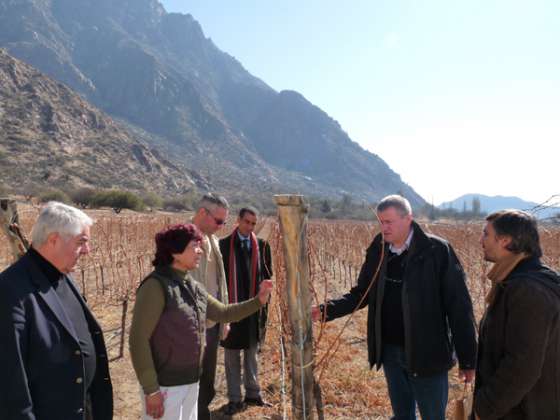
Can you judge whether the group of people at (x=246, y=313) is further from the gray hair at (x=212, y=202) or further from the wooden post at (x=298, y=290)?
the wooden post at (x=298, y=290)

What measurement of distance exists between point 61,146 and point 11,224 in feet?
138

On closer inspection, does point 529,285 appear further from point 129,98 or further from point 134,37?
point 134,37

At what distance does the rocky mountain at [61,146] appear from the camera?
33.9 metres

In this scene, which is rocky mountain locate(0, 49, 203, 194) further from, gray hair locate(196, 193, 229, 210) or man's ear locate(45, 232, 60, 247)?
man's ear locate(45, 232, 60, 247)

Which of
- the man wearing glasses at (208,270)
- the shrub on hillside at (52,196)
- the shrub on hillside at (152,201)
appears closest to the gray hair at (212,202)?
the man wearing glasses at (208,270)

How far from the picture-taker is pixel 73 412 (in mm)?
1556

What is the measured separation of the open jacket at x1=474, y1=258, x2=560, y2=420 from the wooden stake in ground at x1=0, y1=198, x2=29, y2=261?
327 cm

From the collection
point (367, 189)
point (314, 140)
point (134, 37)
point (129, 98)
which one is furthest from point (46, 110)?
point (134, 37)

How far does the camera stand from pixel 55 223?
159 cm

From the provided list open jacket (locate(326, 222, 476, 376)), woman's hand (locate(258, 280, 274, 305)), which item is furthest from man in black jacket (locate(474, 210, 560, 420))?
woman's hand (locate(258, 280, 274, 305))

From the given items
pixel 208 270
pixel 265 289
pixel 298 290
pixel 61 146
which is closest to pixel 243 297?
pixel 208 270

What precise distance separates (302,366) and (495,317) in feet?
2.93

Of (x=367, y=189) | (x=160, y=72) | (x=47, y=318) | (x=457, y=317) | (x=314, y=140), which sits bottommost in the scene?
(x=457, y=317)

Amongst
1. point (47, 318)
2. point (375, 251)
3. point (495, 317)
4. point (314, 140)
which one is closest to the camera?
point (47, 318)
